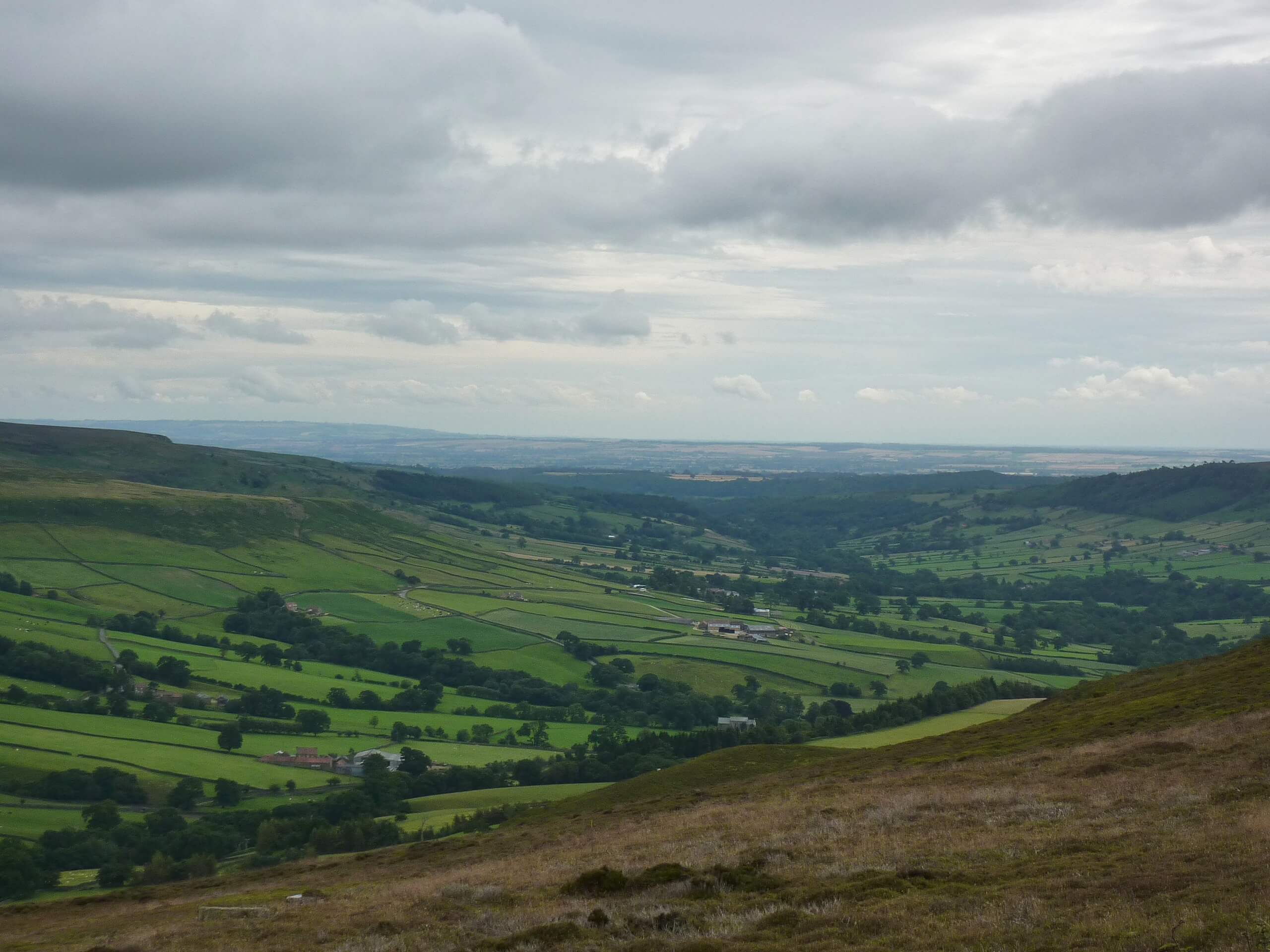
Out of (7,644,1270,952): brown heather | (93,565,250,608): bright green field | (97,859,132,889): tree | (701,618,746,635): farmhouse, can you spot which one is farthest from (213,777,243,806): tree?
(701,618,746,635): farmhouse

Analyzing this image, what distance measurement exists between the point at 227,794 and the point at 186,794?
3.08 m

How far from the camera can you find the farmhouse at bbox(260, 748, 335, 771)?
91.3 metres

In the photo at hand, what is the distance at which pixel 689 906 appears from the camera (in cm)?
2150

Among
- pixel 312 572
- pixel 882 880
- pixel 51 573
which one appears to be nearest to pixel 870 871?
pixel 882 880

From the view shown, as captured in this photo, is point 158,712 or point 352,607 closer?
point 158,712

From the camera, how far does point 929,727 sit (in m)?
85.9

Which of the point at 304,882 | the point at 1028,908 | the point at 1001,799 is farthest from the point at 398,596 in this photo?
the point at 1028,908

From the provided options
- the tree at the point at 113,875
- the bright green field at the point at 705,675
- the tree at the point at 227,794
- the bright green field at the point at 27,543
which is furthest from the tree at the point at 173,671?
the bright green field at the point at 27,543

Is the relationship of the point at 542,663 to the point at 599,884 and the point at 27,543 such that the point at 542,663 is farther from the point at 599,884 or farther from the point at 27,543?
the point at 599,884

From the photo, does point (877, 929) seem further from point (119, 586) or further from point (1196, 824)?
point (119, 586)

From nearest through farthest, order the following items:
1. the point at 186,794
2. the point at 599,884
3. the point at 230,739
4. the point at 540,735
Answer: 1. the point at 599,884
2. the point at 186,794
3. the point at 230,739
4. the point at 540,735

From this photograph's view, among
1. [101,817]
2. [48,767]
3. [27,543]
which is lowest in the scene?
[101,817]

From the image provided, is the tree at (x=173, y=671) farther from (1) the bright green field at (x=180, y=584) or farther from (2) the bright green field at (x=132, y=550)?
(2) the bright green field at (x=132, y=550)

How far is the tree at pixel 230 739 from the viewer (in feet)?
306
